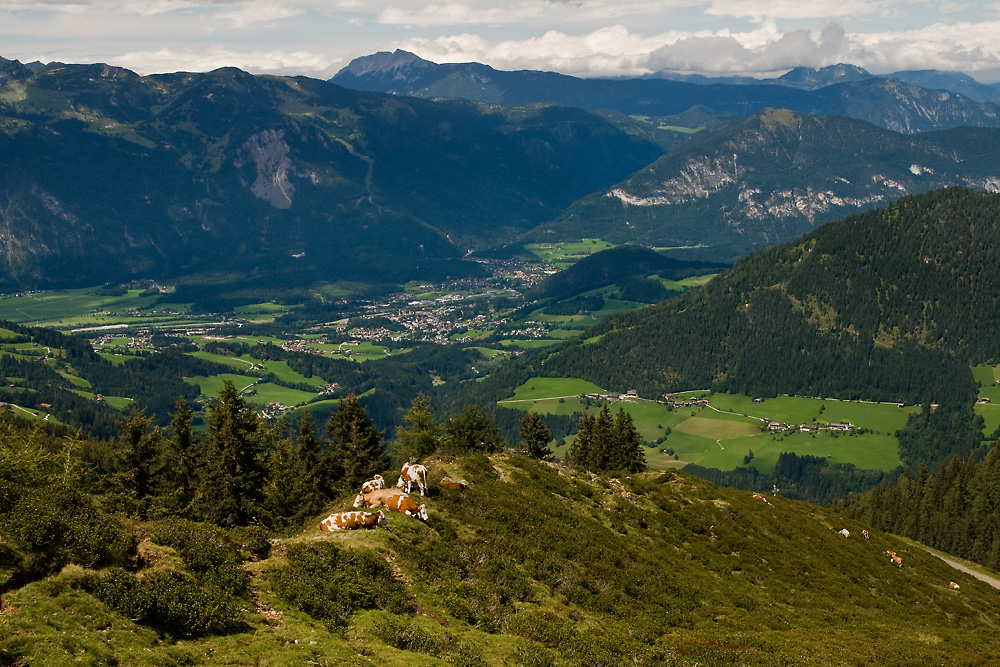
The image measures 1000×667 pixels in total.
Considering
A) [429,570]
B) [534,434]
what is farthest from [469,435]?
[429,570]

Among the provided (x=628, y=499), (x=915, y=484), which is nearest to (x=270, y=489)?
(x=628, y=499)

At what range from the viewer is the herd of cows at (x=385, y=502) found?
44.7 meters

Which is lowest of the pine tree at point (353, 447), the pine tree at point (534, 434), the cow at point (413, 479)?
the pine tree at point (534, 434)

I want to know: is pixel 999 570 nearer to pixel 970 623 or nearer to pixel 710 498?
pixel 970 623

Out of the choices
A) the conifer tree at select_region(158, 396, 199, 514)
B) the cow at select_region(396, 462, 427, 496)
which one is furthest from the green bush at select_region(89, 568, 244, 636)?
the conifer tree at select_region(158, 396, 199, 514)

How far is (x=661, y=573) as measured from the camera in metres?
52.6

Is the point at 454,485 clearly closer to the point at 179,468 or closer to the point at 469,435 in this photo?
the point at 179,468

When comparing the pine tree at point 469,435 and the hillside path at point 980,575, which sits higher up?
the pine tree at point 469,435

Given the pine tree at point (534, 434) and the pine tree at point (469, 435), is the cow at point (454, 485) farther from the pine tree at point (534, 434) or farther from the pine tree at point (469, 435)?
the pine tree at point (534, 434)

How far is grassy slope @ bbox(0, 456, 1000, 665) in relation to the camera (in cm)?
2892

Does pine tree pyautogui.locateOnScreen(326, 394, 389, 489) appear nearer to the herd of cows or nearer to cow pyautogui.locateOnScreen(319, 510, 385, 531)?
the herd of cows

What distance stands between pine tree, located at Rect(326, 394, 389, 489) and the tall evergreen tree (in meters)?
7.73

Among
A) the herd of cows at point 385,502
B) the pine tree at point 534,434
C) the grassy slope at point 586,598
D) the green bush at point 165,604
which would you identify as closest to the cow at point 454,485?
the herd of cows at point 385,502

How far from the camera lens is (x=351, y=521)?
44406 millimetres
